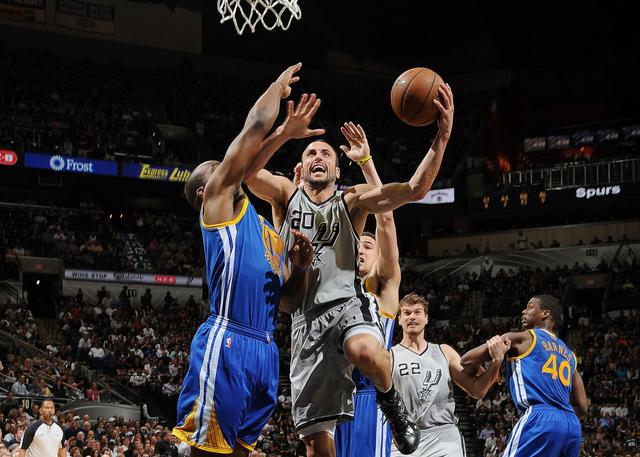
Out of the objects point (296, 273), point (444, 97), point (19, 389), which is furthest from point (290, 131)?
point (19, 389)

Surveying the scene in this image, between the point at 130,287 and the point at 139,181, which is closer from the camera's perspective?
the point at 130,287

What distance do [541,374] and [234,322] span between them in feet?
10.4

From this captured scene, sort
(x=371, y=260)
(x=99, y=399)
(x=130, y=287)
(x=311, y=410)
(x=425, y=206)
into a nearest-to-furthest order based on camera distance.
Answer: (x=311, y=410) → (x=371, y=260) → (x=99, y=399) → (x=130, y=287) → (x=425, y=206)

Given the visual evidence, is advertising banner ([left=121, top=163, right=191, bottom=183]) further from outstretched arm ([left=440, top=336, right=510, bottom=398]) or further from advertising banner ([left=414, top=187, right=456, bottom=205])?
outstretched arm ([left=440, top=336, right=510, bottom=398])

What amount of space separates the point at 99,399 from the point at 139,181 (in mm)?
12965

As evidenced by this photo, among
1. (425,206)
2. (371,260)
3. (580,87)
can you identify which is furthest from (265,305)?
(580,87)

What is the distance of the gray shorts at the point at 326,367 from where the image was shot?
5.72m

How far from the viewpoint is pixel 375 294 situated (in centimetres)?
695

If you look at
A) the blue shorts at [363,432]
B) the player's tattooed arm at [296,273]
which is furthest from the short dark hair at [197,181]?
the blue shorts at [363,432]

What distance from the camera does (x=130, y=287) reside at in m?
29.9

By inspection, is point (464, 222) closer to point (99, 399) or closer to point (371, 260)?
point (99, 399)

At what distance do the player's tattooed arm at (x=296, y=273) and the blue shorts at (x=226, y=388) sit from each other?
1.76 feet

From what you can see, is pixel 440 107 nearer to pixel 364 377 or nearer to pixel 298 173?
pixel 298 173

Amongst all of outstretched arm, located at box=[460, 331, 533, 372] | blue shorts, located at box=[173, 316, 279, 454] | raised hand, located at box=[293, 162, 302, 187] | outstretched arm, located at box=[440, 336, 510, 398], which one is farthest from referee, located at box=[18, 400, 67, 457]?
blue shorts, located at box=[173, 316, 279, 454]
